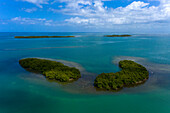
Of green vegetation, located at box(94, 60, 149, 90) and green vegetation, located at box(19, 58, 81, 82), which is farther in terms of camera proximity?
green vegetation, located at box(19, 58, 81, 82)

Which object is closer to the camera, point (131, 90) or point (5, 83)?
point (131, 90)

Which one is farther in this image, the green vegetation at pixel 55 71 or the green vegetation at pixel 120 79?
the green vegetation at pixel 55 71

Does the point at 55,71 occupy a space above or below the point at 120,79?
above

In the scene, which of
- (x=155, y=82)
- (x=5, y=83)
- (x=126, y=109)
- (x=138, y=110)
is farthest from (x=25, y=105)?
(x=155, y=82)

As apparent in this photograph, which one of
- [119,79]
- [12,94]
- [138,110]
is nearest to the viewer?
[138,110]

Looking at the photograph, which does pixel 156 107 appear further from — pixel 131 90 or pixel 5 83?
pixel 5 83

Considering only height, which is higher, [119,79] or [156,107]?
[119,79]

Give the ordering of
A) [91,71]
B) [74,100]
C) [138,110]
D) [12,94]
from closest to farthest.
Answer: [138,110] → [74,100] → [12,94] → [91,71]

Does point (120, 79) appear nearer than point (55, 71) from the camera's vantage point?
Yes

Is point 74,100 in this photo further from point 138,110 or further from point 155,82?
point 155,82

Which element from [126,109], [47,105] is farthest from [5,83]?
[126,109]
